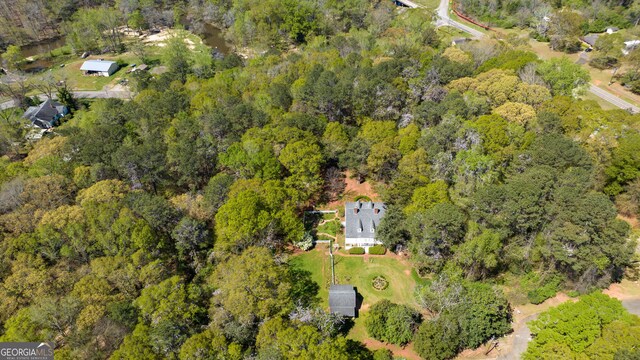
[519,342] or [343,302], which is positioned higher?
[343,302]

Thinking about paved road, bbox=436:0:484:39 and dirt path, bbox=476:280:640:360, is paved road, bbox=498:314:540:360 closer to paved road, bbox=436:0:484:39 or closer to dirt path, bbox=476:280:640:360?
dirt path, bbox=476:280:640:360

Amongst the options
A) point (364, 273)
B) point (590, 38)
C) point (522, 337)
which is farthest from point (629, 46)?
point (364, 273)

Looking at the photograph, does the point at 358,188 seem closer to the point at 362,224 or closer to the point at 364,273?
the point at 362,224

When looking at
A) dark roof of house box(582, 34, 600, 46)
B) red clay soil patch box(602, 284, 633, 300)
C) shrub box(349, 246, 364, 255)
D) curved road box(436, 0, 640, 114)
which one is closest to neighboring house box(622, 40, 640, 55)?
dark roof of house box(582, 34, 600, 46)

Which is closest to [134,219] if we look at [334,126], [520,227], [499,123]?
[334,126]

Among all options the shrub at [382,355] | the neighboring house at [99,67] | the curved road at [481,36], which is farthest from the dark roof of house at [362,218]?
the neighboring house at [99,67]

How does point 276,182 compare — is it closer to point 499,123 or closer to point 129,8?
point 499,123
